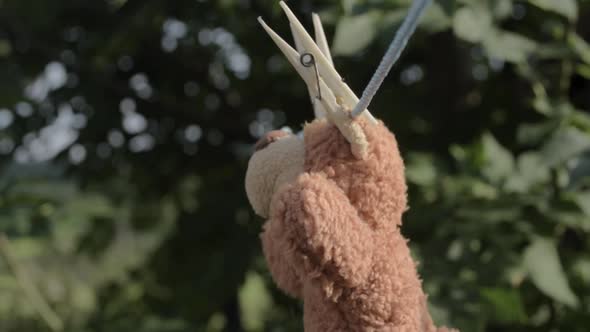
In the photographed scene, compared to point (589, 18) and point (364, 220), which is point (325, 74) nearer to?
point (364, 220)

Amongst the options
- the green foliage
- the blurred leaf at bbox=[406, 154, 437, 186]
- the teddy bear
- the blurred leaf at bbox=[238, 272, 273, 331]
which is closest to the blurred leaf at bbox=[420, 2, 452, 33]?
the green foliage


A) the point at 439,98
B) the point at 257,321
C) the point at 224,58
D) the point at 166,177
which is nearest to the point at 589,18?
the point at 439,98

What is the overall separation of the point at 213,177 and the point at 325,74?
4.11ft

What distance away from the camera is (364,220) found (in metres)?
0.63

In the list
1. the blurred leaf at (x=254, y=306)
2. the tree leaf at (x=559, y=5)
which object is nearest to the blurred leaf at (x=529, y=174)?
the tree leaf at (x=559, y=5)

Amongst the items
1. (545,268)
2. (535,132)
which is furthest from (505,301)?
(535,132)

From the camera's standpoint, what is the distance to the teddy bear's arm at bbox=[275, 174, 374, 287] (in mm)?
575

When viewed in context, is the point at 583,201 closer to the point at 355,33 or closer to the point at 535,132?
the point at 535,132

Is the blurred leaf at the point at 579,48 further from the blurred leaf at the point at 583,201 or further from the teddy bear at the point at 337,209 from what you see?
the teddy bear at the point at 337,209

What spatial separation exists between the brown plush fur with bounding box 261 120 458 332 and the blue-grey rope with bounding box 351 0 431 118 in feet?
0.13

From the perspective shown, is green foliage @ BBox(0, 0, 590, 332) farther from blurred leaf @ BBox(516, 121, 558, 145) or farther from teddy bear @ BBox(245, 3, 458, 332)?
teddy bear @ BBox(245, 3, 458, 332)

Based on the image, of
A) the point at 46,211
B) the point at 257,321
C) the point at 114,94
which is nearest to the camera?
the point at 46,211

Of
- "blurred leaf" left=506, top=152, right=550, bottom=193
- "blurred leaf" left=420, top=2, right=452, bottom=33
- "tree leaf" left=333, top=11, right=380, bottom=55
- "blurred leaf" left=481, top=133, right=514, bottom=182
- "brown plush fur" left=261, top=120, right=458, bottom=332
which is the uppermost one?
"brown plush fur" left=261, top=120, right=458, bottom=332

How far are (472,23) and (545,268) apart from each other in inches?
14.9
